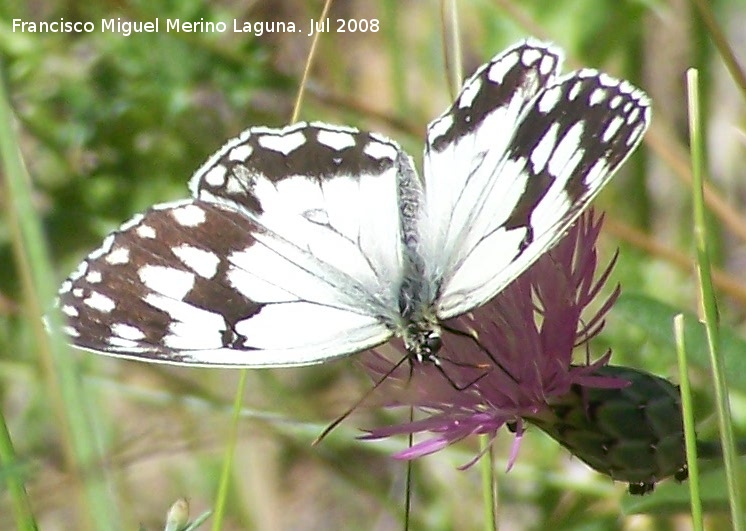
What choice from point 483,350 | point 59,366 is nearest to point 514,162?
point 483,350

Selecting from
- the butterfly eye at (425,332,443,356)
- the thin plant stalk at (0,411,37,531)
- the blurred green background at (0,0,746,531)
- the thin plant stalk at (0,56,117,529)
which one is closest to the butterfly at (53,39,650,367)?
the butterfly eye at (425,332,443,356)

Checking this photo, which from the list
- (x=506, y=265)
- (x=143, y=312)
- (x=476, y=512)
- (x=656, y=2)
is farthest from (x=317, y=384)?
(x=506, y=265)

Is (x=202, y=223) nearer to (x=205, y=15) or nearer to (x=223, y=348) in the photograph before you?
(x=223, y=348)

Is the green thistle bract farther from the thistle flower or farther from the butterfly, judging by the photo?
the butterfly

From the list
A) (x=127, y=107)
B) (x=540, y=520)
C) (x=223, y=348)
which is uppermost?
(x=127, y=107)

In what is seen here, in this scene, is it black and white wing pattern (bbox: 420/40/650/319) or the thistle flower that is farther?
the thistle flower

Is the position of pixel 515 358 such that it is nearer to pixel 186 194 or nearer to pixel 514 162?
pixel 514 162

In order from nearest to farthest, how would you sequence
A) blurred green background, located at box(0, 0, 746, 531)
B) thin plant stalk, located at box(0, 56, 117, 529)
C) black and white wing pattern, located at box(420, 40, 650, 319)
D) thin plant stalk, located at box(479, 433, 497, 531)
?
1. thin plant stalk, located at box(0, 56, 117, 529)
2. black and white wing pattern, located at box(420, 40, 650, 319)
3. thin plant stalk, located at box(479, 433, 497, 531)
4. blurred green background, located at box(0, 0, 746, 531)
